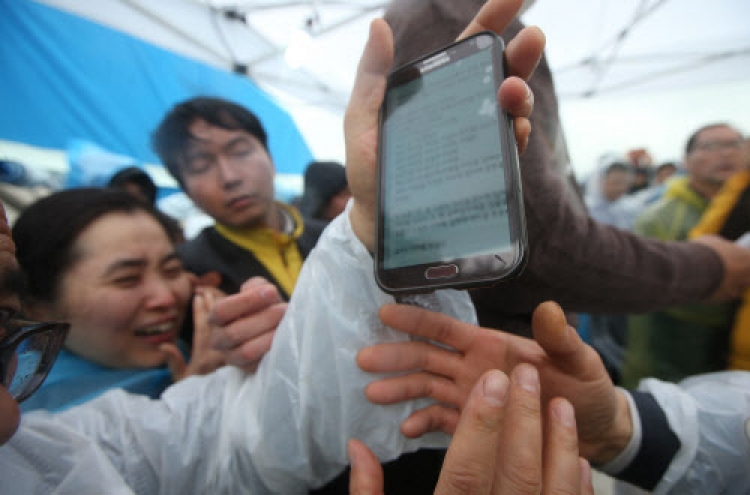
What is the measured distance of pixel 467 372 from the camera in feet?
1.23

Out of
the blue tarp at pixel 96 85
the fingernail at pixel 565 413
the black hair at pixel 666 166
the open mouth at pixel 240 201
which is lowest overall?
the fingernail at pixel 565 413

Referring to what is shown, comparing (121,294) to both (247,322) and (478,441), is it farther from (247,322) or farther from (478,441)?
(478,441)

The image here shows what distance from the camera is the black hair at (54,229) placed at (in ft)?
1.53

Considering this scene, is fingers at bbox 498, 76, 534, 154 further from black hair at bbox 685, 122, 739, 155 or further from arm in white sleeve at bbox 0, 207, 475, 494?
black hair at bbox 685, 122, 739, 155

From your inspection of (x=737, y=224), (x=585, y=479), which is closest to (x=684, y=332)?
(x=737, y=224)

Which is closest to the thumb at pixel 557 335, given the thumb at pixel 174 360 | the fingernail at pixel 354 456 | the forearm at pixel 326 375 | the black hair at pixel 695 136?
the forearm at pixel 326 375

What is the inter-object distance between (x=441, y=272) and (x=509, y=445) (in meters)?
0.13

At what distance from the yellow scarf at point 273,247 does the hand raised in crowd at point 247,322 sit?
0.24 meters

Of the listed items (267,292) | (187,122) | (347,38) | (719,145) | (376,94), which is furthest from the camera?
(719,145)

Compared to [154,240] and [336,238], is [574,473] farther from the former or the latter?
[154,240]

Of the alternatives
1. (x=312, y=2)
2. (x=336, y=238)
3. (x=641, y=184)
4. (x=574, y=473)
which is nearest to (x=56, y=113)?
(x=312, y=2)

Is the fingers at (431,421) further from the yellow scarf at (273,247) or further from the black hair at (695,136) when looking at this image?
the black hair at (695,136)

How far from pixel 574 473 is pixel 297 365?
287mm

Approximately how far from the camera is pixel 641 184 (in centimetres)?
192
